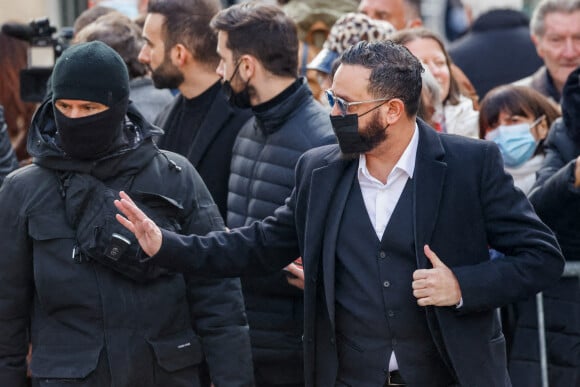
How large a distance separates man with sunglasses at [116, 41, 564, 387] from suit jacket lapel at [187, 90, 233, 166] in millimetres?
1530

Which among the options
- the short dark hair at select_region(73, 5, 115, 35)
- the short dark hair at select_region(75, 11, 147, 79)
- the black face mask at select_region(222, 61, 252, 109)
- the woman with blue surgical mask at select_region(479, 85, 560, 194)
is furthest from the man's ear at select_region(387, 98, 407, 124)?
the short dark hair at select_region(73, 5, 115, 35)

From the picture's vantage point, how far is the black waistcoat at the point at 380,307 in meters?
4.48

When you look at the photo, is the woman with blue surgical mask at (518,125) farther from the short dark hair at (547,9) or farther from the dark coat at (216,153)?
the dark coat at (216,153)

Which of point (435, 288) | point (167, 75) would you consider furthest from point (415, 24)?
point (435, 288)

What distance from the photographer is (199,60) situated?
21.8 ft

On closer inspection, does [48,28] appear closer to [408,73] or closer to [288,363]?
[288,363]

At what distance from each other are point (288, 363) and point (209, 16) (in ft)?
6.32

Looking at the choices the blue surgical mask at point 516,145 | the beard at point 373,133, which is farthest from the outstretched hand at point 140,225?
the blue surgical mask at point 516,145

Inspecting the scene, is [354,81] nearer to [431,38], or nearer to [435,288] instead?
[435,288]

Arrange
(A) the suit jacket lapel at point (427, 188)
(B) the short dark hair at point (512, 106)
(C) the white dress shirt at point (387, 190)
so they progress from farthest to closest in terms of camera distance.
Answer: (B) the short dark hair at point (512, 106)
(C) the white dress shirt at point (387, 190)
(A) the suit jacket lapel at point (427, 188)

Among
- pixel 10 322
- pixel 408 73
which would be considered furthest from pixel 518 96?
pixel 10 322

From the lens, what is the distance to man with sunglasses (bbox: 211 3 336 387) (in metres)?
5.77

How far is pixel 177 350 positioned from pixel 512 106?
2805 millimetres

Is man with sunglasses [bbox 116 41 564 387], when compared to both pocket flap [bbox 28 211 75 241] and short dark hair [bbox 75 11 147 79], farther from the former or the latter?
short dark hair [bbox 75 11 147 79]
